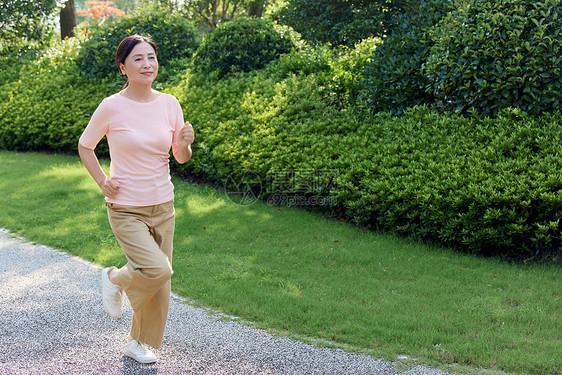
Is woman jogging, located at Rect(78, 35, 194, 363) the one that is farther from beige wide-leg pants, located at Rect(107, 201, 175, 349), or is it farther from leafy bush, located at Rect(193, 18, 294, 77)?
leafy bush, located at Rect(193, 18, 294, 77)

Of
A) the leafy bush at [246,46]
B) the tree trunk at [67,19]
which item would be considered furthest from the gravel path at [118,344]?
the tree trunk at [67,19]

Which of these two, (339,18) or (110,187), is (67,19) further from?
(110,187)

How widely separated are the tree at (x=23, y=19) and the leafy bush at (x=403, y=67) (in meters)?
9.98

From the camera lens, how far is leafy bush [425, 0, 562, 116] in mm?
6004

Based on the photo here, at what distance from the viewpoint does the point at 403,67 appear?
7.45m

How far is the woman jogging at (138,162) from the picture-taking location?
3381mm

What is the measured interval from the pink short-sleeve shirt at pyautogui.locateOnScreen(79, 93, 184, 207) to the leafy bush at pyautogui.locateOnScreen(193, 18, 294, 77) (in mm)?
6911

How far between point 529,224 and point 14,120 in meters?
10.6

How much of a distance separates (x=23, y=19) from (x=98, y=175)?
1263cm

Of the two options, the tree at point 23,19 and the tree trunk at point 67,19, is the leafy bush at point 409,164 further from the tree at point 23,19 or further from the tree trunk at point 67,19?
the tree trunk at point 67,19

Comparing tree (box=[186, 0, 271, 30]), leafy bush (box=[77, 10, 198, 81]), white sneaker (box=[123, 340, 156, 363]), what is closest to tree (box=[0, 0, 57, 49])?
leafy bush (box=[77, 10, 198, 81])

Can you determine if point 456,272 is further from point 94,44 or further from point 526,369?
point 94,44

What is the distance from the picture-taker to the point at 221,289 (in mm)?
4816

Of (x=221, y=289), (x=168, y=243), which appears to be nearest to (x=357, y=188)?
(x=221, y=289)
